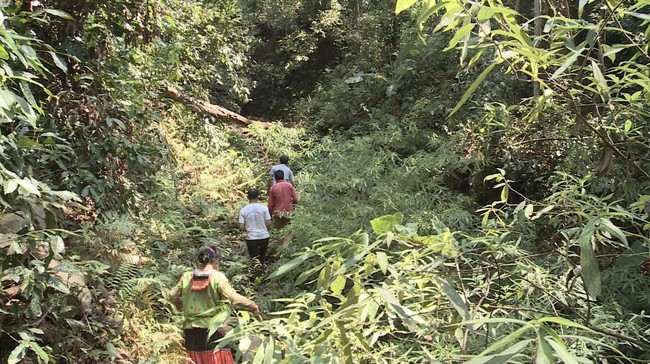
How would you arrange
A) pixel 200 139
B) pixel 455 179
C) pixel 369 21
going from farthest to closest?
pixel 369 21
pixel 200 139
pixel 455 179

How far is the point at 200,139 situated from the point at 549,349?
7293 millimetres

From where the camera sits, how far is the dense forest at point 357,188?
3.82ft

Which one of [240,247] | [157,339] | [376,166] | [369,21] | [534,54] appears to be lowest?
[240,247]

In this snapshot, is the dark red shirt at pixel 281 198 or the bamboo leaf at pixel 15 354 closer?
the bamboo leaf at pixel 15 354

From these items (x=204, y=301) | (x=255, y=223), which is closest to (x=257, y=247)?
(x=255, y=223)

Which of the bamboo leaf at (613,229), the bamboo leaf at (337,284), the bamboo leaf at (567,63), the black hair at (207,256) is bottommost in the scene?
the black hair at (207,256)

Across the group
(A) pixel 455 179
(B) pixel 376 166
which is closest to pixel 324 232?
(B) pixel 376 166

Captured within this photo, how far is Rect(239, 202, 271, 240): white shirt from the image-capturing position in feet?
19.5

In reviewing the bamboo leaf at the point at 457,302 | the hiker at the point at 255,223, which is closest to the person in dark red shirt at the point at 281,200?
the hiker at the point at 255,223

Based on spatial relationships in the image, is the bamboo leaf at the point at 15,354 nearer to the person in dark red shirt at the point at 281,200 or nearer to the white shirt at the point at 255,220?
the white shirt at the point at 255,220

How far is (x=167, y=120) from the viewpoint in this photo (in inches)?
355

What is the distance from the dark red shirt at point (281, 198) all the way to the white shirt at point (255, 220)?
50 centimetres

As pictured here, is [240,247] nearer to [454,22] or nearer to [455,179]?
[455,179]

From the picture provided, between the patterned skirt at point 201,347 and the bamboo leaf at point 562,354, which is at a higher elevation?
the bamboo leaf at point 562,354
